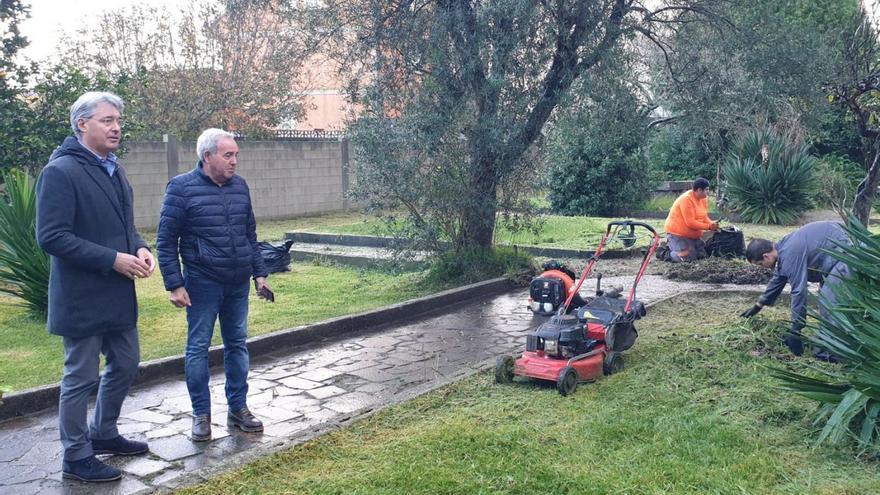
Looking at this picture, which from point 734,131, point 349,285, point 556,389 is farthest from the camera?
point 734,131

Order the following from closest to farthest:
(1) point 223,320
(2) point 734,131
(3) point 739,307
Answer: (1) point 223,320, (3) point 739,307, (2) point 734,131

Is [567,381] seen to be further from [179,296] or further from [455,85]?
[455,85]

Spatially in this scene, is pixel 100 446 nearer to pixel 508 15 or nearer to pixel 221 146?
pixel 221 146

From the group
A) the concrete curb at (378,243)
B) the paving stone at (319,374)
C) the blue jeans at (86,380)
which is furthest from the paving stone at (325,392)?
the concrete curb at (378,243)

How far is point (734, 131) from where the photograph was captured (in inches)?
726

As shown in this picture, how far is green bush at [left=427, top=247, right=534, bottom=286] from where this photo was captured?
→ 10562 mm

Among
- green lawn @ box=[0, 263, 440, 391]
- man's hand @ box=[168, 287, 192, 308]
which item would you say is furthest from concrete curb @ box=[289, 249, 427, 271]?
man's hand @ box=[168, 287, 192, 308]

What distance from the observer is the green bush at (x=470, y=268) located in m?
10.6

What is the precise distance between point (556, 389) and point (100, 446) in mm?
3105

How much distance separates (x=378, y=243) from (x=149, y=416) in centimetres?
843

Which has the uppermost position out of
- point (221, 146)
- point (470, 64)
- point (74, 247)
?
point (470, 64)

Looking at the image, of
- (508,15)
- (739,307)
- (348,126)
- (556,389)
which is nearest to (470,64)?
(508,15)

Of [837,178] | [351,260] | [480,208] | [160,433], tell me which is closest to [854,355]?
[160,433]

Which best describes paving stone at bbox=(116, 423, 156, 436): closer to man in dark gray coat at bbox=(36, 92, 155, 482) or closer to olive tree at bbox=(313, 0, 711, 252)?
man in dark gray coat at bbox=(36, 92, 155, 482)
